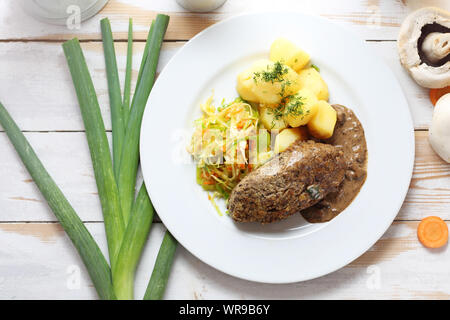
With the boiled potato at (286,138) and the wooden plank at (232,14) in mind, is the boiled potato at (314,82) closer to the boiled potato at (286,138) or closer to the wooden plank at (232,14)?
the boiled potato at (286,138)

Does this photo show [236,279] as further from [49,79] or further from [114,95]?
[49,79]

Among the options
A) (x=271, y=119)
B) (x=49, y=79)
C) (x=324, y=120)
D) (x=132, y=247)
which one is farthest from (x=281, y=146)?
(x=49, y=79)

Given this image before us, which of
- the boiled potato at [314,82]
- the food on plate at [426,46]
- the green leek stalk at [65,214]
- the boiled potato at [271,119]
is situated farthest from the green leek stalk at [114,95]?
the food on plate at [426,46]

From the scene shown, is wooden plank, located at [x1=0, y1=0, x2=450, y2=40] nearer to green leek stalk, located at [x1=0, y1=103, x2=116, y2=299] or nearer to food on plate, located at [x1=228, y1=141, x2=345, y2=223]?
green leek stalk, located at [x1=0, y1=103, x2=116, y2=299]

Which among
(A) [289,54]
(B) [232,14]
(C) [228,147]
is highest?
(B) [232,14]

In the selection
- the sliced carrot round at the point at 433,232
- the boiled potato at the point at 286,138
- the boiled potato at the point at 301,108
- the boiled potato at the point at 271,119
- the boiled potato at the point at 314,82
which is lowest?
the sliced carrot round at the point at 433,232

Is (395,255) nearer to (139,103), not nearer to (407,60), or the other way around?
(407,60)
